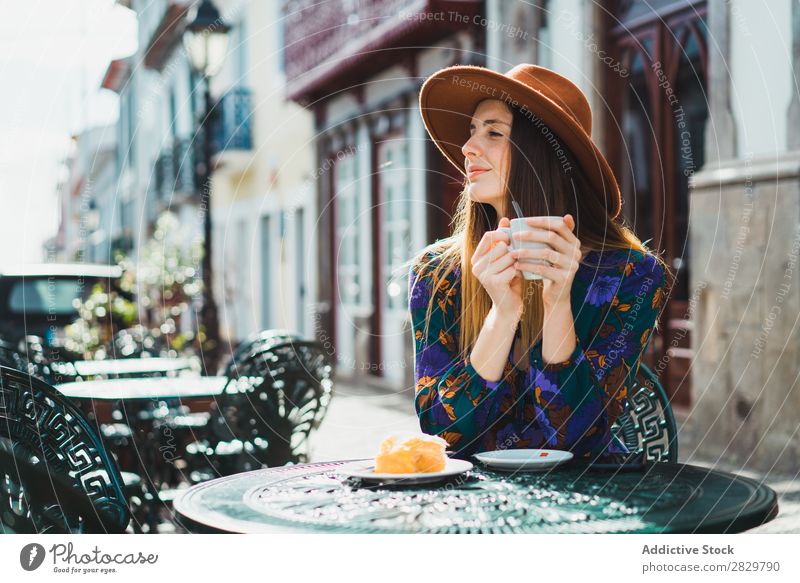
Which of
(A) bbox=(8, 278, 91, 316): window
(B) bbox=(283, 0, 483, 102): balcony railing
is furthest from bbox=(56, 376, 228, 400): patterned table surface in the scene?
(B) bbox=(283, 0, 483, 102): balcony railing

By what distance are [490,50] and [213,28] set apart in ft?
8.15

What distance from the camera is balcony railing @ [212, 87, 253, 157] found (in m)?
17.5

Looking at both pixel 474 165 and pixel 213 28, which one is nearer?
pixel 474 165

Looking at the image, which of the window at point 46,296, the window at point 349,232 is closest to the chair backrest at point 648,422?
the window at point 46,296

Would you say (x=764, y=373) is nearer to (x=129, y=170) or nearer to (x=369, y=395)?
(x=369, y=395)

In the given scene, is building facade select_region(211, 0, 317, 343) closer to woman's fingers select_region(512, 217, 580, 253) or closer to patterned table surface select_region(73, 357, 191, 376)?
patterned table surface select_region(73, 357, 191, 376)

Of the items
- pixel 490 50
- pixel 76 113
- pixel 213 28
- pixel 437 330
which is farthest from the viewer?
pixel 490 50

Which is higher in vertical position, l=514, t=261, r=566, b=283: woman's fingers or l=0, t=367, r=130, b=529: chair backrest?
l=514, t=261, r=566, b=283: woman's fingers

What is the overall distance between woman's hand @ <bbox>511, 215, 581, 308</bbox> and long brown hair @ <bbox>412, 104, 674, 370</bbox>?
1.14ft

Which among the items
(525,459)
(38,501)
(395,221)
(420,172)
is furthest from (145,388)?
(395,221)

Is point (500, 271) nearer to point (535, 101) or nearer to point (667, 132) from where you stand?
point (535, 101)

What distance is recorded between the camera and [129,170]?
89.9 ft

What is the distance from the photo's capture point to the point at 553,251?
6.77 ft
